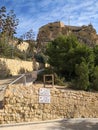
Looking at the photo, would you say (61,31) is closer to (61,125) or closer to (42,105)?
(42,105)

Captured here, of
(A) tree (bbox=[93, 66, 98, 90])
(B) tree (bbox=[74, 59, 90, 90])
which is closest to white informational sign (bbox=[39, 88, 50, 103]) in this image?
(B) tree (bbox=[74, 59, 90, 90])

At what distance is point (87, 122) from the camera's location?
18.6m

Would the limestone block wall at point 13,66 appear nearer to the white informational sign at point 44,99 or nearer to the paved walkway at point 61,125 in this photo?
the white informational sign at point 44,99

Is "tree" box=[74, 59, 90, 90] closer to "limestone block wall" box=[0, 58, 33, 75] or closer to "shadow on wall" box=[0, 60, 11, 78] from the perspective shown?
"shadow on wall" box=[0, 60, 11, 78]

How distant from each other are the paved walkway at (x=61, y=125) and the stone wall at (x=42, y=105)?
0.54 metres

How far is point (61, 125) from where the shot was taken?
17.5 metres

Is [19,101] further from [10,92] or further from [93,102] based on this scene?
[93,102]

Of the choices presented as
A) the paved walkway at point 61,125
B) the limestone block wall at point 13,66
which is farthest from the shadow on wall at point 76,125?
the limestone block wall at point 13,66

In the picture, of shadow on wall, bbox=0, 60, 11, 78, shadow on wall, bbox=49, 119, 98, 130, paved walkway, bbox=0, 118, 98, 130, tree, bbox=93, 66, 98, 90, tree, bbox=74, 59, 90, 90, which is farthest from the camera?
shadow on wall, bbox=0, 60, 11, 78

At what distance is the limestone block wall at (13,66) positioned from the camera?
3788cm

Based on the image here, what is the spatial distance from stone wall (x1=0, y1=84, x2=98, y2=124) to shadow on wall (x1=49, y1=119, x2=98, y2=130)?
30.4 inches

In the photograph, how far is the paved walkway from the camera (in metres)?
16.6

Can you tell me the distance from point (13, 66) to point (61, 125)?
80.4 feet

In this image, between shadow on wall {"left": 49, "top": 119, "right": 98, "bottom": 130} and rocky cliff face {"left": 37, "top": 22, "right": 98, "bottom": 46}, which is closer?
shadow on wall {"left": 49, "top": 119, "right": 98, "bottom": 130}
